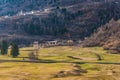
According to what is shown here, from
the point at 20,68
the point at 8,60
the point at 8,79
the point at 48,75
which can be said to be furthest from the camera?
the point at 8,60

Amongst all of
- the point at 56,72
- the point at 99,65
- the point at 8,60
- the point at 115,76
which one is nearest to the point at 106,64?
the point at 99,65

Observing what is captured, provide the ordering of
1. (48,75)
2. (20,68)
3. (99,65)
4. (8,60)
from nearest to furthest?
(48,75)
(20,68)
(99,65)
(8,60)

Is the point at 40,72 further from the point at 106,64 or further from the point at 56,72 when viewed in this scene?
the point at 106,64

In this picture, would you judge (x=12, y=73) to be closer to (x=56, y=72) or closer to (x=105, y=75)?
(x=56, y=72)

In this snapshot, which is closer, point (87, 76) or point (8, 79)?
point (8, 79)

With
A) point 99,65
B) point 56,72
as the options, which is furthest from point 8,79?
point 99,65

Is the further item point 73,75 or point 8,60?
point 8,60

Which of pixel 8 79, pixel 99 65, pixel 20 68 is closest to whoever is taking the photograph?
pixel 8 79

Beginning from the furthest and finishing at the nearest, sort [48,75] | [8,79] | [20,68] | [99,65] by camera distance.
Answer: [99,65]
[20,68]
[48,75]
[8,79]
